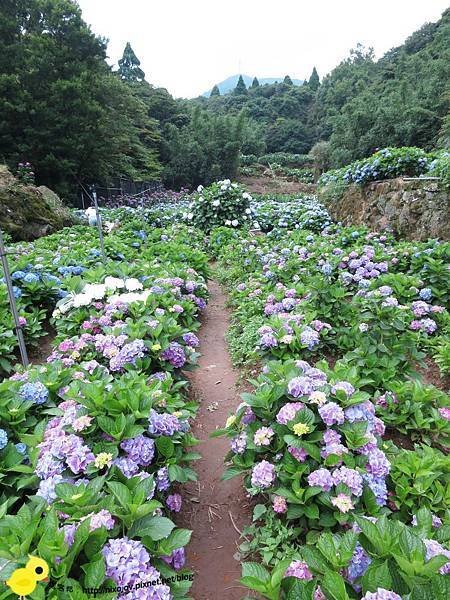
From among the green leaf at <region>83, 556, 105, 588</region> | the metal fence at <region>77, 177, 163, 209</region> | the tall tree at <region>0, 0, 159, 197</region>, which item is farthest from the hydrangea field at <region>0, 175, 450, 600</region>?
the tall tree at <region>0, 0, 159, 197</region>

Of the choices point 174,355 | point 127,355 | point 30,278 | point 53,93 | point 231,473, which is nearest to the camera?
point 231,473

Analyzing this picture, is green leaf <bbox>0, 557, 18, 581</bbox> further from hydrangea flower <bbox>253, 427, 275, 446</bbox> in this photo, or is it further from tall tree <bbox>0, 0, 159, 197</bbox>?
tall tree <bbox>0, 0, 159, 197</bbox>

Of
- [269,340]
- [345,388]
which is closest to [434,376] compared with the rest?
[269,340]

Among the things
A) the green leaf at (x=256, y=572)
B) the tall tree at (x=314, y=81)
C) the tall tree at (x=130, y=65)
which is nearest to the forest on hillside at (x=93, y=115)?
the green leaf at (x=256, y=572)

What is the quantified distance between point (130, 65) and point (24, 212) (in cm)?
3664

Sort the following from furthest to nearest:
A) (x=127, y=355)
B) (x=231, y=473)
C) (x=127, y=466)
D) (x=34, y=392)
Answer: (x=127, y=355), (x=34, y=392), (x=231, y=473), (x=127, y=466)

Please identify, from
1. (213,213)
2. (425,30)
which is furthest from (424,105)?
(425,30)

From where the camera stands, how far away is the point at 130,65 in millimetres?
37375

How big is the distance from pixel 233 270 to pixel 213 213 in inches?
172

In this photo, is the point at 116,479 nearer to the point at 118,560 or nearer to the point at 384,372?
the point at 118,560

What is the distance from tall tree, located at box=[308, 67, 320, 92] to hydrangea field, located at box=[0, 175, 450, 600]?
49102 millimetres

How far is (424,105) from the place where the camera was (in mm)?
15383

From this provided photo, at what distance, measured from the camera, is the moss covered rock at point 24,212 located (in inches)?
284

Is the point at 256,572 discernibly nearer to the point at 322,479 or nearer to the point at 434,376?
the point at 322,479
